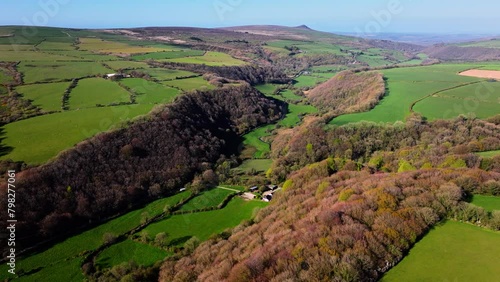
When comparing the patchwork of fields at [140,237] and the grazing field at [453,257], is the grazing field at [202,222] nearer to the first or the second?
the patchwork of fields at [140,237]

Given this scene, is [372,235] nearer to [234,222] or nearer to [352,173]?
[352,173]

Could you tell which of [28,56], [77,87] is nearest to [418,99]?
[77,87]

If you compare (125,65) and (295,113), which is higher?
(125,65)

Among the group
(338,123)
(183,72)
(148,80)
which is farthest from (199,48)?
(338,123)

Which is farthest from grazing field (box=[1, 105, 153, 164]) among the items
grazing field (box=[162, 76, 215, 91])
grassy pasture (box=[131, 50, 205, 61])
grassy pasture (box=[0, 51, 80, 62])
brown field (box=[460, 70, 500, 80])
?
brown field (box=[460, 70, 500, 80])

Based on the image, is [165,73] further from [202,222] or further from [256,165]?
[202,222]

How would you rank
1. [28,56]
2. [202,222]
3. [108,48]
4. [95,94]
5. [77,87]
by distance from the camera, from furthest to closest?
[108,48] < [28,56] < [77,87] < [95,94] < [202,222]

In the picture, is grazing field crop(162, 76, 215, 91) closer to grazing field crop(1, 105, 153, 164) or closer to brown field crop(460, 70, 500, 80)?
grazing field crop(1, 105, 153, 164)
